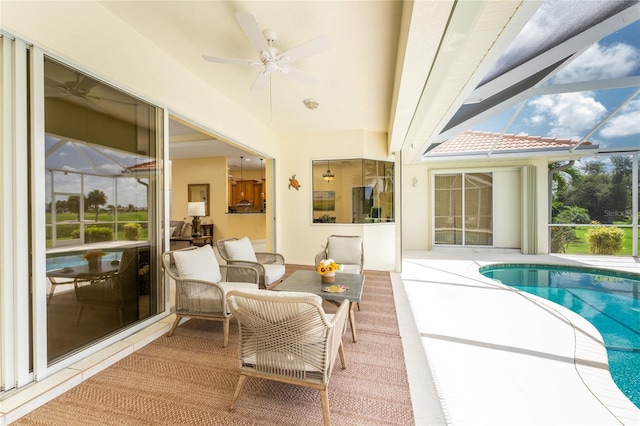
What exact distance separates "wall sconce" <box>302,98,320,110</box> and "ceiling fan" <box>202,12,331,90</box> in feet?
4.39

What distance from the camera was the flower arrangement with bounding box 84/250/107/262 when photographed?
2.29m

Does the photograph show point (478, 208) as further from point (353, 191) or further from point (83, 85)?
point (83, 85)

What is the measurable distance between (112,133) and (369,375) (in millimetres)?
3024

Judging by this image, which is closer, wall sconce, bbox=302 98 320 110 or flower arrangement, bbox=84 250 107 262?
flower arrangement, bbox=84 250 107 262

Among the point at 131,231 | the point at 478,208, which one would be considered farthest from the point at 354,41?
the point at 478,208

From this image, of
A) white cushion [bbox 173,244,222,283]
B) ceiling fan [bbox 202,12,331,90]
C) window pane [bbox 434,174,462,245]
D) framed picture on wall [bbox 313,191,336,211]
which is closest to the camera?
ceiling fan [bbox 202,12,331,90]

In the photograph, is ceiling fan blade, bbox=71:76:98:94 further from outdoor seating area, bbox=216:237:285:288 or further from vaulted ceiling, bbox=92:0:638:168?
outdoor seating area, bbox=216:237:285:288

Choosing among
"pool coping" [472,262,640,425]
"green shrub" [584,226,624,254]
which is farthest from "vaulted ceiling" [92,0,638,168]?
"green shrub" [584,226,624,254]

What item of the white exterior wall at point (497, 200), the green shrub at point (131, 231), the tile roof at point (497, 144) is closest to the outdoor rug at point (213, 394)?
the green shrub at point (131, 231)

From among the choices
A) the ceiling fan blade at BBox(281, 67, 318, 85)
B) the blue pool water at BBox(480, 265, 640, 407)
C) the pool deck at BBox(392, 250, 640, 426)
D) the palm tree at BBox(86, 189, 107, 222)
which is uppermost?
the ceiling fan blade at BBox(281, 67, 318, 85)

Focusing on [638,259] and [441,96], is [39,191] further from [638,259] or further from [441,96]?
[638,259]

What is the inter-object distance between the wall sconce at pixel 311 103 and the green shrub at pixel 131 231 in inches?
114

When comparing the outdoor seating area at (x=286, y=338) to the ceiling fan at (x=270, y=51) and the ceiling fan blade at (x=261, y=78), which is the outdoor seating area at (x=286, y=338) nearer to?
the ceiling fan at (x=270, y=51)

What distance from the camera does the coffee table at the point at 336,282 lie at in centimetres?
261
